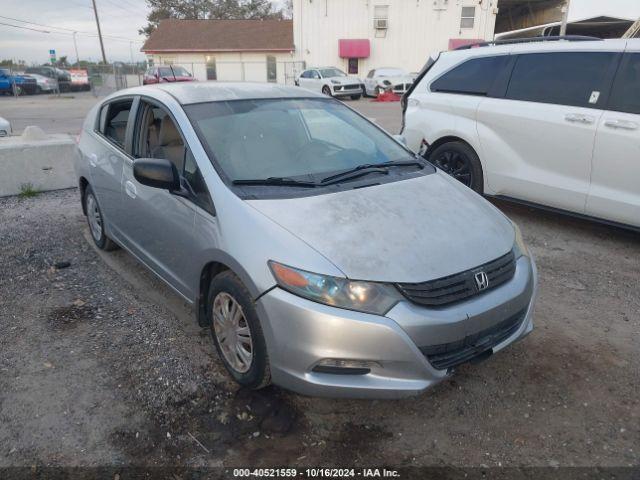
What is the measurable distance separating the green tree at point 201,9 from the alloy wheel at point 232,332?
183ft

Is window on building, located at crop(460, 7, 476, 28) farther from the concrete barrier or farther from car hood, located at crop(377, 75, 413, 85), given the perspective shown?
the concrete barrier

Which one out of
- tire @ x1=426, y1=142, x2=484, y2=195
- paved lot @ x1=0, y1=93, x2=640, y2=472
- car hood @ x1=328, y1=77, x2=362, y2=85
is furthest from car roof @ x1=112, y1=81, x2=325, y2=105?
car hood @ x1=328, y1=77, x2=362, y2=85

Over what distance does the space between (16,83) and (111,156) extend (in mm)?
29768

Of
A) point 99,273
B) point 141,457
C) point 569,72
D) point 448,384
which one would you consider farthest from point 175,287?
point 569,72

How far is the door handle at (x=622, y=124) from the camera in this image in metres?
4.38

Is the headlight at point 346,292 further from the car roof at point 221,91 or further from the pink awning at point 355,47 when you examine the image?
the pink awning at point 355,47

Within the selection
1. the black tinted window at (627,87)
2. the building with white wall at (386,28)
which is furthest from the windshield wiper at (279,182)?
the building with white wall at (386,28)

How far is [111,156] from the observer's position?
4125mm

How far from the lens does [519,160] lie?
5.24 metres

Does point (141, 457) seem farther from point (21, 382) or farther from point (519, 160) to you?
point (519, 160)

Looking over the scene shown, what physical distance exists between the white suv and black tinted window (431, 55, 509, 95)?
12 millimetres

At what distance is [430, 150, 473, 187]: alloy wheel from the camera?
5.69 meters

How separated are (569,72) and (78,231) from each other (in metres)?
5.31

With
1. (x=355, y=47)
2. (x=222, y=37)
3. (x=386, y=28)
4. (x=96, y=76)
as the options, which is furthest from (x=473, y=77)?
(x=222, y=37)
